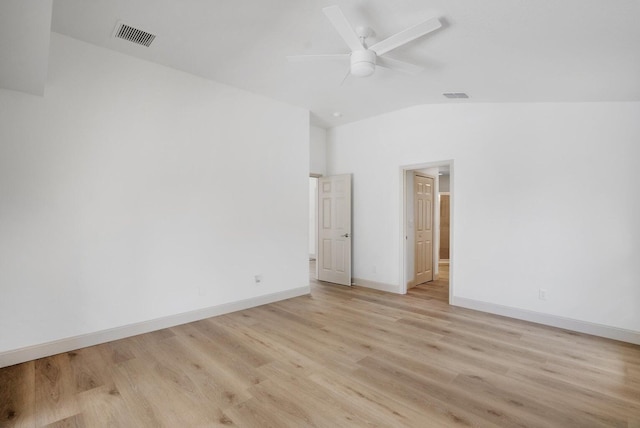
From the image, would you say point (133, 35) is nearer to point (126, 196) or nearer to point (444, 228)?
point (126, 196)

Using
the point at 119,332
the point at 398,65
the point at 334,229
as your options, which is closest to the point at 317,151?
the point at 334,229

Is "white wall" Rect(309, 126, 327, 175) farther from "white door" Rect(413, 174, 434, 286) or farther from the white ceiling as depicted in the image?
the white ceiling

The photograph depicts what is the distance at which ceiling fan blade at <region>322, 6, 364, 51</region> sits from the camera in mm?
2135

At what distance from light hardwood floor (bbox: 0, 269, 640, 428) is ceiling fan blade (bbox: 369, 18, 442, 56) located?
2813 millimetres

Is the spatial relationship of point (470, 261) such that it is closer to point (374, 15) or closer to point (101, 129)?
point (374, 15)

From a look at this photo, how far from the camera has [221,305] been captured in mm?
4152

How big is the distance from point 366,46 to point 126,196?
2986 mm

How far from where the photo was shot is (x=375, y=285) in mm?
5605

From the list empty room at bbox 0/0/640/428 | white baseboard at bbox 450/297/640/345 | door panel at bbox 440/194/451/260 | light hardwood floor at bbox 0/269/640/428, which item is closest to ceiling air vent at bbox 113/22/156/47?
empty room at bbox 0/0/640/428

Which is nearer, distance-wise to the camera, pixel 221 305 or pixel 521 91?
pixel 521 91

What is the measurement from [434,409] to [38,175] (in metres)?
4.00

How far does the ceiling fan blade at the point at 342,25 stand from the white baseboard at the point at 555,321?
12.4 ft

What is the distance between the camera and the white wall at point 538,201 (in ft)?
11.1

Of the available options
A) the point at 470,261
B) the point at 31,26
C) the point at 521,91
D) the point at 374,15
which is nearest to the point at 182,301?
the point at 31,26
